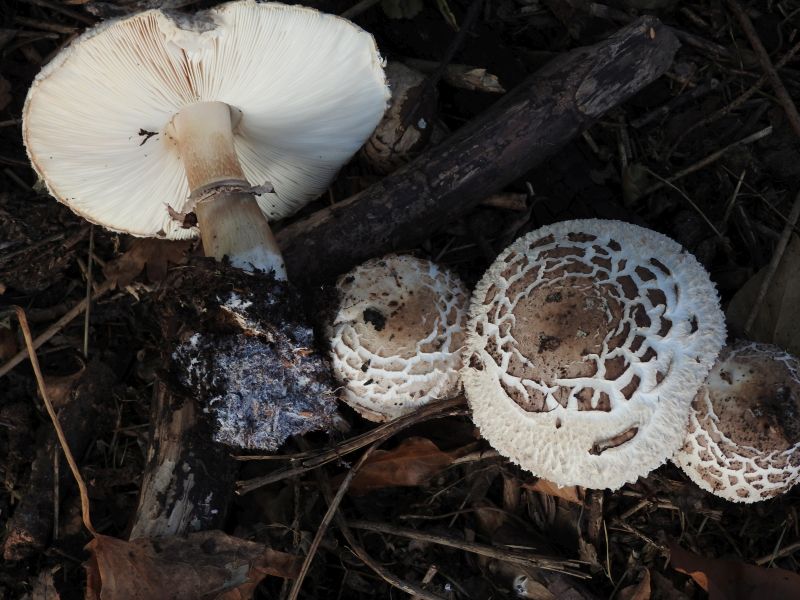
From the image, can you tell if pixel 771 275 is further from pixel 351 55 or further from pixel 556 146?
pixel 351 55

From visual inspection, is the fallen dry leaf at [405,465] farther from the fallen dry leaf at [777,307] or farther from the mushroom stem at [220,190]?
the fallen dry leaf at [777,307]

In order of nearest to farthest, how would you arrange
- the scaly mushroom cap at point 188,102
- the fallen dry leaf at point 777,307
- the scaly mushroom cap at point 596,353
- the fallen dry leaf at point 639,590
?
the scaly mushroom cap at point 188,102, the scaly mushroom cap at point 596,353, the fallen dry leaf at point 639,590, the fallen dry leaf at point 777,307

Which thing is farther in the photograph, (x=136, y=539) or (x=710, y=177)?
(x=710, y=177)

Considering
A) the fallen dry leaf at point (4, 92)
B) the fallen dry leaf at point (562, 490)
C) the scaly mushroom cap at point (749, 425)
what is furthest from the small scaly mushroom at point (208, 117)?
the scaly mushroom cap at point (749, 425)

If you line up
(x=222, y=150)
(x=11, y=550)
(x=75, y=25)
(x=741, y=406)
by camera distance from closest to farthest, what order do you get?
(x=741, y=406) → (x=222, y=150) → (x=11, y=550) → (x=75, y=25)

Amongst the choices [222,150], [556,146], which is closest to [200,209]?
[222,150]

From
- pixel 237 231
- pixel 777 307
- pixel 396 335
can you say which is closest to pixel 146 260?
pixel 237 231
